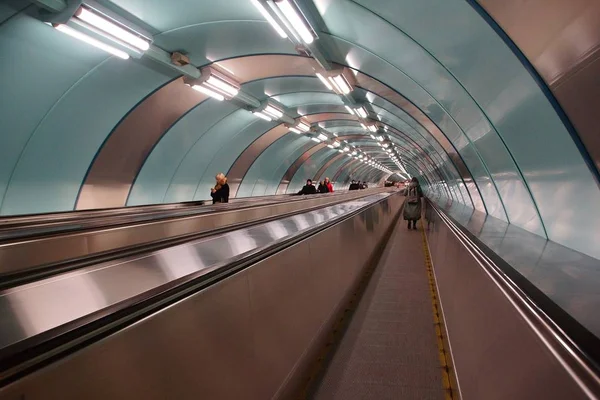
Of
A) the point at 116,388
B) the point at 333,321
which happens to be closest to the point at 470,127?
the point at 333,321

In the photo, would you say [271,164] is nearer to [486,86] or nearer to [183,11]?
[183,11]

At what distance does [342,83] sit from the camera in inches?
329

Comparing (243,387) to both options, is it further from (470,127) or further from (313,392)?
(470,127)

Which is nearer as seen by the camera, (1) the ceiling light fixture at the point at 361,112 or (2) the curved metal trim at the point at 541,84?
(2) the curved metal trim at the point at 541,84

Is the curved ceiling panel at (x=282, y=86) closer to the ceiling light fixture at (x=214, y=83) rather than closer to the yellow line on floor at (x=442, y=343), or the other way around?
the ceiling light fixture at (x=214, y=83)

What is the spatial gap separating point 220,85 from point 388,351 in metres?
7.17

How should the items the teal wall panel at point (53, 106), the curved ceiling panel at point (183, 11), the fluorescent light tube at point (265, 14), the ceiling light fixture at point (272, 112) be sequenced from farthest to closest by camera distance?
the ceiling light fixture at point (272, 112) < the teal wall panel at point (53, 106) < the curved ceiling panel at point (183, 11) < the fluorescent light tube at point (265, 14)

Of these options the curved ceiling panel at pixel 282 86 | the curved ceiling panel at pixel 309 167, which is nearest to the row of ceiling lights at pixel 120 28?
the curved ceiling panel at pixel 282 86

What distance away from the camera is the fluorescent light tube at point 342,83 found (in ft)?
26.3

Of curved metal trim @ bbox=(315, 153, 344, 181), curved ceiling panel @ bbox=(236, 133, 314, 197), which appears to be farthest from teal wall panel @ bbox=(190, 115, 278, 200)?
curved metal trim @ bbox=(315, 153, 344, 181)

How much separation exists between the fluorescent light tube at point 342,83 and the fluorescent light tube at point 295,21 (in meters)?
2.45

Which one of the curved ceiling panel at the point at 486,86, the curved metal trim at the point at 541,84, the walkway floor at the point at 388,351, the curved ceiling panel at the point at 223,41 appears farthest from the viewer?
the curved ceiling panel at the point at 223,41

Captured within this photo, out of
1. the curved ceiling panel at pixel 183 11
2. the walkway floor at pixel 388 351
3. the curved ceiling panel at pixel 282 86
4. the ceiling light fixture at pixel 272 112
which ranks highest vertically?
the curved ceiling panel at pixel 183 11

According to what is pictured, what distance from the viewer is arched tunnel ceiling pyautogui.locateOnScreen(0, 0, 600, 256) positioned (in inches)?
152
